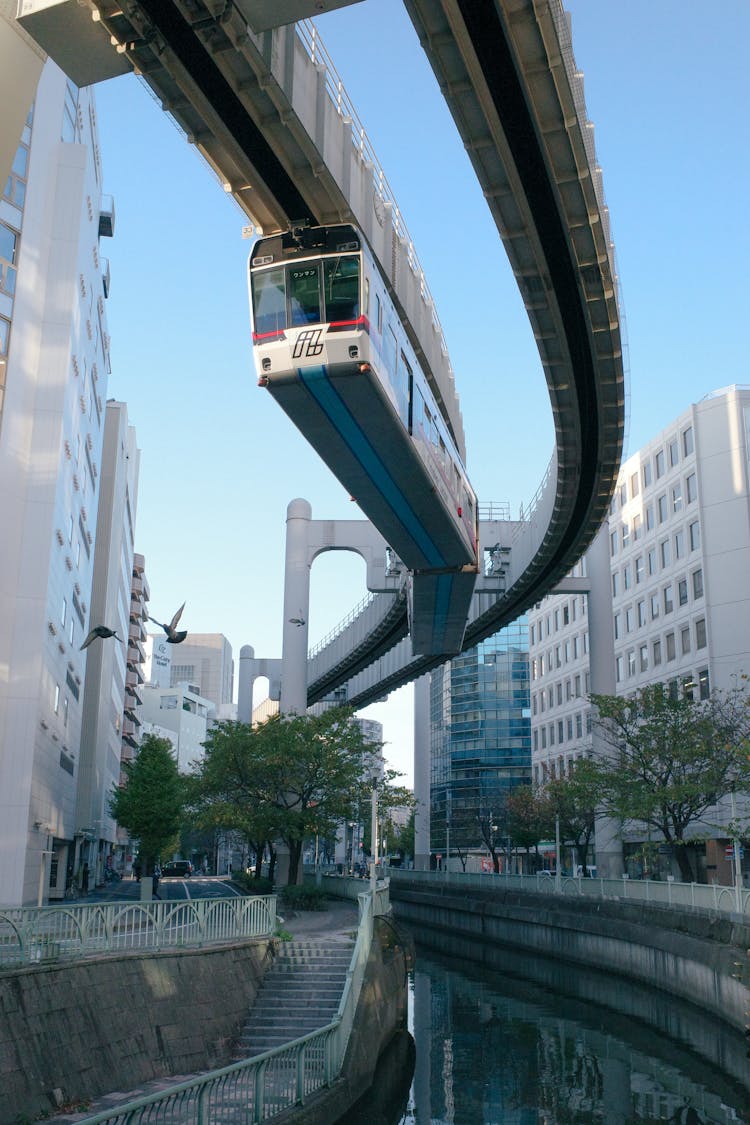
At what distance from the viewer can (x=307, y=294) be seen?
18750 mm

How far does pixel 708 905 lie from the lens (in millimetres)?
31641

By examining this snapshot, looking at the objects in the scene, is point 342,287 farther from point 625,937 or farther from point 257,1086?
point 625,937

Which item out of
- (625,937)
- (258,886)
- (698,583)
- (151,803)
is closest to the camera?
(625,937)

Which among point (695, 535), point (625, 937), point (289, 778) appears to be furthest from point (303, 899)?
point (695, 535)

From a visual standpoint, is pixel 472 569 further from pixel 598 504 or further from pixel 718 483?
pixel 718 483

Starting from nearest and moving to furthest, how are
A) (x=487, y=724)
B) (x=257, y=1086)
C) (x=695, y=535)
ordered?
1. (x=257, y=1086)
2. (x=695, y=535)
3. (x=487, y=724)

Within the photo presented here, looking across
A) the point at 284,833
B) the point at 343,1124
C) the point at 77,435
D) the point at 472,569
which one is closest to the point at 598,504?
the point at 472,569

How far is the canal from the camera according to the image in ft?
66.9

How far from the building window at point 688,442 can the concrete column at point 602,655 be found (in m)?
10.1

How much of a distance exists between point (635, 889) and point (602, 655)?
15.8 metres

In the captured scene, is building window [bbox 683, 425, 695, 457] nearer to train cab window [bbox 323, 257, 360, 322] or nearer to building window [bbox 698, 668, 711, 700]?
building window [bbox 698, 668, 711, 700]

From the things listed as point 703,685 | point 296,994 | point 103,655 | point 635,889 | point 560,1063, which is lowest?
point 560,1063

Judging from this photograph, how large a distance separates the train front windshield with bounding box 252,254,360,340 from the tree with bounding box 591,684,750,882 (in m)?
26.2

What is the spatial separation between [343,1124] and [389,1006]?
800 cm
